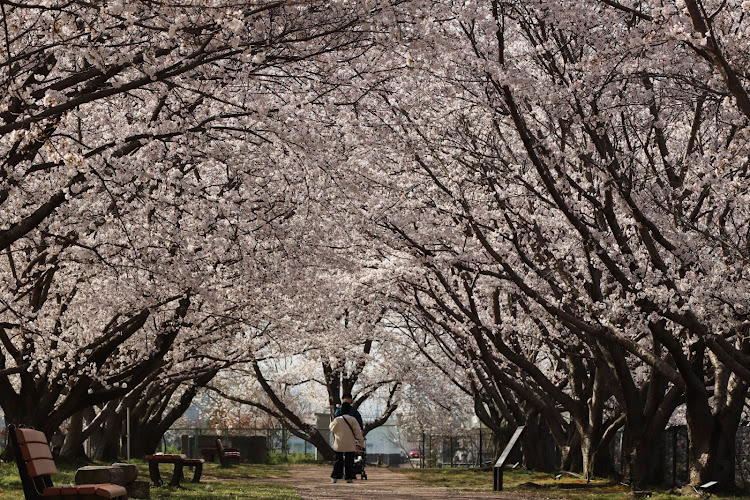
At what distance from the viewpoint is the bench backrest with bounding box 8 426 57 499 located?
7539 millimetres

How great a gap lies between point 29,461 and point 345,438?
1003 centimetres

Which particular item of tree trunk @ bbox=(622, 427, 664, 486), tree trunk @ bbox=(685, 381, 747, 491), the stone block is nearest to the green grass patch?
tree trunk @ bbox=(622, 427, 664, 486)

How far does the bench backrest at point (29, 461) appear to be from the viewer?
7.54m

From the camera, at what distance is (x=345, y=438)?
17.2 metres

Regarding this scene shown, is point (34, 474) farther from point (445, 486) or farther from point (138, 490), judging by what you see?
point (445, 486)

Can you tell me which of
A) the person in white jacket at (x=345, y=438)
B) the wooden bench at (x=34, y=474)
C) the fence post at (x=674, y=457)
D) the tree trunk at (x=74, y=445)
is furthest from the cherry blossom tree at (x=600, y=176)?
the tree trunk at (x=74, y=445)

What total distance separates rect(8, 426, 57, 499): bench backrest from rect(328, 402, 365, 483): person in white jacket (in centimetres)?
945

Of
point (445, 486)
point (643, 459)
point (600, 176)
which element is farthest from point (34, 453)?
point (445, 486)

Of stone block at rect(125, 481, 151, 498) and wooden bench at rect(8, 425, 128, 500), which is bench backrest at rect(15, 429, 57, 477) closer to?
wooden bench at rect(8, 425, 128, 500)

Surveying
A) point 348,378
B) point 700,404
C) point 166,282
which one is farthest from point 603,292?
point 348,378

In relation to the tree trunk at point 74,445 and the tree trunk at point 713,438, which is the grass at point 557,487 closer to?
the tree trunk at point 713,438

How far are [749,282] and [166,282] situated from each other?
7.89 m

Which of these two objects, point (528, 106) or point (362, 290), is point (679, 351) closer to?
point (528, 106)

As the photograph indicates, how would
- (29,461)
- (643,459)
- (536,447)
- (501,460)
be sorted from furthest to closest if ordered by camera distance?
(536,447) → (501,460) → (643,459) → (29,461)
